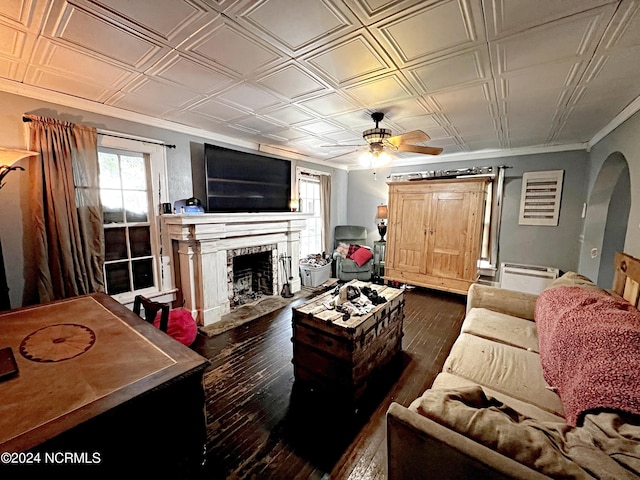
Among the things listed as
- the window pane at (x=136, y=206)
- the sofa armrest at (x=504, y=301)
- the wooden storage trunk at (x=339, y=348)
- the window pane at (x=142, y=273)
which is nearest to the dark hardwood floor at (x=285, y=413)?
the wooden storage trunk at (x=339, y=348)

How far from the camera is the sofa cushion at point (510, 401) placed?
132 centimetres

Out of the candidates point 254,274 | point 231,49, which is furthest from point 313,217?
point 231,49

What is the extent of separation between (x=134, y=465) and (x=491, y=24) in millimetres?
2605

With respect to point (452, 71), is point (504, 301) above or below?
below

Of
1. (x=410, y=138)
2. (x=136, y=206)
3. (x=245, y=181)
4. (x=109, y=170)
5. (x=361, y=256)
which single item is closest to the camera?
(x=410, y=138)

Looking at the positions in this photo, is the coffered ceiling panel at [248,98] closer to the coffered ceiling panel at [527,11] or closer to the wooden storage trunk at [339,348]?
the coffered ceiling panel at [527,11]

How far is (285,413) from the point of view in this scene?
6.13 feet

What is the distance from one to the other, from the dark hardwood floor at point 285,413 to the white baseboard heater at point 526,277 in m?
1.97

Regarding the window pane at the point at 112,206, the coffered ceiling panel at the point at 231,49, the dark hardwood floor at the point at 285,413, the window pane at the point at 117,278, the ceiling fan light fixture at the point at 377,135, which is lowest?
the dark hardwood floor at the point at 285,413

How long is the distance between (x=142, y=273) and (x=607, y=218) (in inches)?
228

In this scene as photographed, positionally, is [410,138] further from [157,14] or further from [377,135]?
[157,14]

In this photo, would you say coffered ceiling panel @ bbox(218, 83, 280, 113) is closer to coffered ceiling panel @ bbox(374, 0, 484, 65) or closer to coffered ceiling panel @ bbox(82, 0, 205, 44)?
coffered ceiling panel @ bbox(82, 0, 205, 44)

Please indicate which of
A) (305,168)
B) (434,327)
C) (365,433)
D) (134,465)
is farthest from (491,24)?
(305,168)

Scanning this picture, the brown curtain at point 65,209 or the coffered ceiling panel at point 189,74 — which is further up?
the coffered ceiling panel at point 189,74
